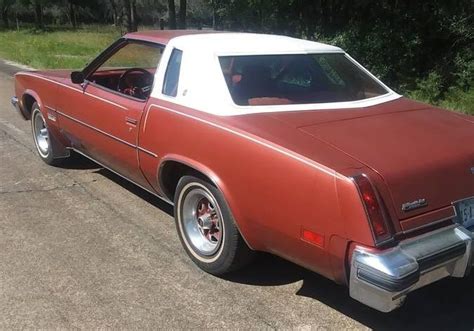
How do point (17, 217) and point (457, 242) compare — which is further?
point (17, 217)

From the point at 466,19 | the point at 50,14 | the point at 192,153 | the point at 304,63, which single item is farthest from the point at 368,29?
the point at 50,14

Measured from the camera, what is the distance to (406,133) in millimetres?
3377

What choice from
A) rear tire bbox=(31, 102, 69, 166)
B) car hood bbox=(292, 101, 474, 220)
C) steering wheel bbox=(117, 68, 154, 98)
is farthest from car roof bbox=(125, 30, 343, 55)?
rear tire bbox=(31, 102, 69, 166)

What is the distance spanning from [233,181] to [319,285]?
0.93 m

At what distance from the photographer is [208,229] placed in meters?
3.83

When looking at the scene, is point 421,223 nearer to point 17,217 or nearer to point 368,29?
point 17,217

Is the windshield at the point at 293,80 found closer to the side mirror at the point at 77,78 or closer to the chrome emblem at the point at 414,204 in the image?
the chrome emblem at the point at 414,204

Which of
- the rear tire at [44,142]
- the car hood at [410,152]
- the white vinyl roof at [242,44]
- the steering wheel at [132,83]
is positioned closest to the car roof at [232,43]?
the white vinyl roof at [242,44]

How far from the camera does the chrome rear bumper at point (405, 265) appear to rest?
8.75 feet

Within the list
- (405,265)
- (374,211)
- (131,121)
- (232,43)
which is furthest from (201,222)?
(405,265)

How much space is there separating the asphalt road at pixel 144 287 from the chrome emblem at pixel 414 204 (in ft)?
2.47

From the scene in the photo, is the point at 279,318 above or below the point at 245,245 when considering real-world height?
below

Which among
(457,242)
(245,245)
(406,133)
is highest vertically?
(406,133)

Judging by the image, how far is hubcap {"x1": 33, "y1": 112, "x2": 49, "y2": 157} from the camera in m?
6.06
